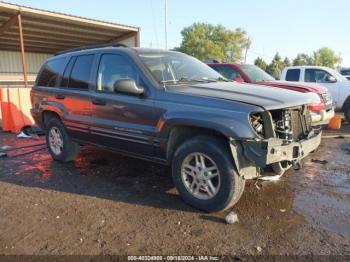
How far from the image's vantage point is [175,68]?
4691 mm

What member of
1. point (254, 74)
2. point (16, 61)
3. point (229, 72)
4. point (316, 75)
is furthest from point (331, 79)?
point (16, 61)

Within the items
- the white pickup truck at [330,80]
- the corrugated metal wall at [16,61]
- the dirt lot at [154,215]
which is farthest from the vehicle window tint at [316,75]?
the corrugated metal wall at [16,61]

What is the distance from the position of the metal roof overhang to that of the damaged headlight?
1209 centimetres

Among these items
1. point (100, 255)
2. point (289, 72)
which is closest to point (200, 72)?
point (100, 255)

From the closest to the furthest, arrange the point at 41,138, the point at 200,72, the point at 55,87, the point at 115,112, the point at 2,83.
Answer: the point at 115,112
the point at 200,72
the point at 55,87
the point at 41,138
the point at 2,83

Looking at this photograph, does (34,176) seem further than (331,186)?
Yes

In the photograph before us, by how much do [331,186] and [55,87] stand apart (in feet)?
15.6

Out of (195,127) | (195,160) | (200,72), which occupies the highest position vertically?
(200,72)

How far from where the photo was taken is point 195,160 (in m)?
3.88

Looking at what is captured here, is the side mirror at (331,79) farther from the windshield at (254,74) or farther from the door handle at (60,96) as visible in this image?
the door handle at (60,96)

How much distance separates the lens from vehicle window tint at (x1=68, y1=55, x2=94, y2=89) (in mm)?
5199

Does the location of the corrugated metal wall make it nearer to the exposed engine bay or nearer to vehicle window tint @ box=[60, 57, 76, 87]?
vehicle window tint @ box=[60, 57, 76, 87]

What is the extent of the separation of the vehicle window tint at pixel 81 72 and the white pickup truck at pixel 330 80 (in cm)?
778

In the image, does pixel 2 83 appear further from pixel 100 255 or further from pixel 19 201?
pixel 100 255
